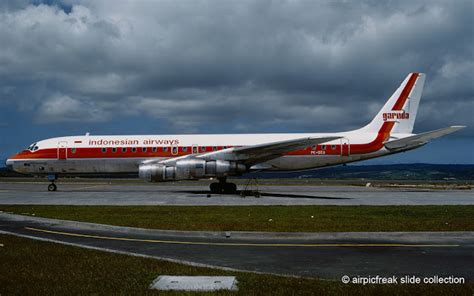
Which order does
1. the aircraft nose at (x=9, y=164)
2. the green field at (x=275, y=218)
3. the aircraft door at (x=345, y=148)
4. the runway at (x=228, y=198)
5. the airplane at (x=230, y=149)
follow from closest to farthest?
1. the green field at (x=275, y=218)
2. the runway at (x=228, y=198)
3. the airplane at (x=230, y=149)
4. the aircraft door at (x=345, y=148)
5. the aircraft nose at (x=9, y=164)

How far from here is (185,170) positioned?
1081 inches

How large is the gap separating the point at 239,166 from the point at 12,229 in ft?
54.8

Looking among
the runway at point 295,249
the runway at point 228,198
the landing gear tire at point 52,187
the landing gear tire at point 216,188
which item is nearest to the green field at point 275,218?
the runway at point 295,249

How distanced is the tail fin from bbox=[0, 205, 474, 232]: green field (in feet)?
45.8

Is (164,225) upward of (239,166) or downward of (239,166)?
downward

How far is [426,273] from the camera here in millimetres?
7793

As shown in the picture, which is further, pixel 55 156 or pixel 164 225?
pixel 55 156

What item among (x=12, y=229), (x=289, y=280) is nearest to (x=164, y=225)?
(x=12, y=229)

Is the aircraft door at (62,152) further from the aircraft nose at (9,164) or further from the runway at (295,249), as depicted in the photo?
the runway at (295,249)

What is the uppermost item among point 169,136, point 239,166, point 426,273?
point 169,136

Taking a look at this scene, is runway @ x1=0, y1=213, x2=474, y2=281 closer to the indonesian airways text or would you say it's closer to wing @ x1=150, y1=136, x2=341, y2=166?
wing @ x1=150, y1=136, x2=341, y2=166

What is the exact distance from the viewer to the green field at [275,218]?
12984 millimetres

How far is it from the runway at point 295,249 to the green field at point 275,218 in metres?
0.68

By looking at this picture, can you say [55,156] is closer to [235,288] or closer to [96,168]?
[96,168]
